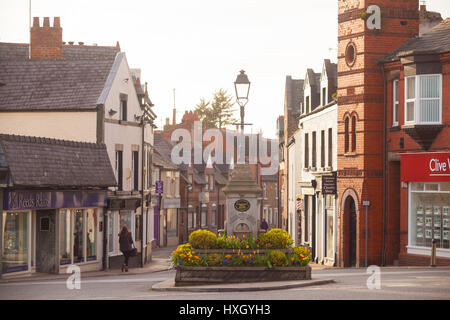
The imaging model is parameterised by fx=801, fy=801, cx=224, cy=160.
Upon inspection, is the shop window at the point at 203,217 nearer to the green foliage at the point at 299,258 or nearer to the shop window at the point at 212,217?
the shop window at the point at 212,217

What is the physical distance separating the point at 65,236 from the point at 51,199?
8.83ft

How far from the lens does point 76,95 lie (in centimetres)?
3519

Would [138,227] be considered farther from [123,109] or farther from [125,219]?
[123,109]

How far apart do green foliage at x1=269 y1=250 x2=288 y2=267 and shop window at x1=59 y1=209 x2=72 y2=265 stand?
13200 mm

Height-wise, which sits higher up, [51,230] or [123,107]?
[123,107]

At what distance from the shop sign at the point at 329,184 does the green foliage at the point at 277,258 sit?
659 inches

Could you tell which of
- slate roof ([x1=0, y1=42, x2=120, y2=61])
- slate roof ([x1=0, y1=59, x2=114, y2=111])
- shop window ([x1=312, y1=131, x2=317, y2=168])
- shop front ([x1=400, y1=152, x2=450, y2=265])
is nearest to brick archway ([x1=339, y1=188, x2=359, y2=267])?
shop front ([x1=400, y1=152, x2=450, y2=265])

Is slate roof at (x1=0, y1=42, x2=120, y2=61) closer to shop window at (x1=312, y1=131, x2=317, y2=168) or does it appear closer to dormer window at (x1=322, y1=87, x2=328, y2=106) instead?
dormer window at (x1=322, y1=87, x2=328, y2=106)

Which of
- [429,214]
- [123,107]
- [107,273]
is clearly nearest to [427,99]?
[429,214]

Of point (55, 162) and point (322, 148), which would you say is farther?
point (322, 148)

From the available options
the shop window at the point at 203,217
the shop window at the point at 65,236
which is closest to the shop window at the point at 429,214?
the shop window at the point at 65,236

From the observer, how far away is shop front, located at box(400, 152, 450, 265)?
29.7 meters

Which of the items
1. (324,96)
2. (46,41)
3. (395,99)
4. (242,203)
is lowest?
(242,203)

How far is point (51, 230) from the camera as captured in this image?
100 ft
